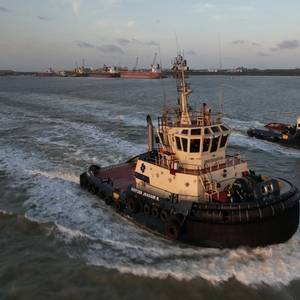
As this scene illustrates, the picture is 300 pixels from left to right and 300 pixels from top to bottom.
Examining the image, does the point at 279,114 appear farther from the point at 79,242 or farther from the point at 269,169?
the point at 79,242

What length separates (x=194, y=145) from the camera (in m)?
14.0

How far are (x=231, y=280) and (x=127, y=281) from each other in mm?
3127

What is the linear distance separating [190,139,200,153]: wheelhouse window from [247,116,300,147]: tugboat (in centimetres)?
1961

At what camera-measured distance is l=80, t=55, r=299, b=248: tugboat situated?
12750 mm

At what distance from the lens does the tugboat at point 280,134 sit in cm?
3123

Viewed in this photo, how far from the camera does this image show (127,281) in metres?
11.8

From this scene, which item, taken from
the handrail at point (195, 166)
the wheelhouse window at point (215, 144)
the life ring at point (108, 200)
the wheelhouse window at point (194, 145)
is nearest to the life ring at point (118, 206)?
the life ring at point (108, 200)

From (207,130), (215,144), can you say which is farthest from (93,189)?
(207,130)

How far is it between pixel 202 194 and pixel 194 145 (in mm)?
1765

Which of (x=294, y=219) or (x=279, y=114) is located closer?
(x=294, y=219)

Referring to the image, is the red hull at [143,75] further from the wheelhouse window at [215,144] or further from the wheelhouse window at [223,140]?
the wheelhouse window at [215,144]

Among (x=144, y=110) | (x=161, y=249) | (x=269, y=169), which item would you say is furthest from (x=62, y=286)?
(x=144, y=110)

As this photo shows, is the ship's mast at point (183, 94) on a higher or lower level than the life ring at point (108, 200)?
higher

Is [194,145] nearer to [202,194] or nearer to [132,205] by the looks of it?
[202,194]
